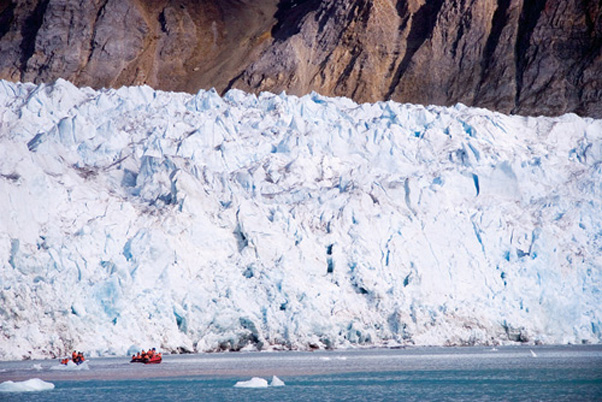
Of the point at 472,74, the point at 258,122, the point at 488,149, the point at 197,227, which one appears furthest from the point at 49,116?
the point at 472,74

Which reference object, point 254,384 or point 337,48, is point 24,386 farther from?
point 337,48

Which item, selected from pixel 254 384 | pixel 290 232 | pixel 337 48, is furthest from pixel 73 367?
pixel 337 48

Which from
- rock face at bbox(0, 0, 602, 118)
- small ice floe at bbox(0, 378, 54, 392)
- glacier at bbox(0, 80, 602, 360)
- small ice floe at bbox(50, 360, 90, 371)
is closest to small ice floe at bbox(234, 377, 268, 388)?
small ice floe at bbox(0, 378, 54, 392)

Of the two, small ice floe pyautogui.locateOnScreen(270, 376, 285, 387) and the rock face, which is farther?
the rock face

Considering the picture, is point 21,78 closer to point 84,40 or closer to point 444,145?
point 84,40

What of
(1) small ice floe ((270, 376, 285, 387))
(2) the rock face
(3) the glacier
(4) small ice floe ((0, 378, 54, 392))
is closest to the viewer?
(4) small ice floe ((0, 378, 54, 392))

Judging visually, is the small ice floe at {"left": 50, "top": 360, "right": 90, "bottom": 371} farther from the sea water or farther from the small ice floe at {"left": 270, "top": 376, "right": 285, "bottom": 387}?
the small ice floe at {"left": 270, "top": 376, "right": 285, "bottom": 387}
